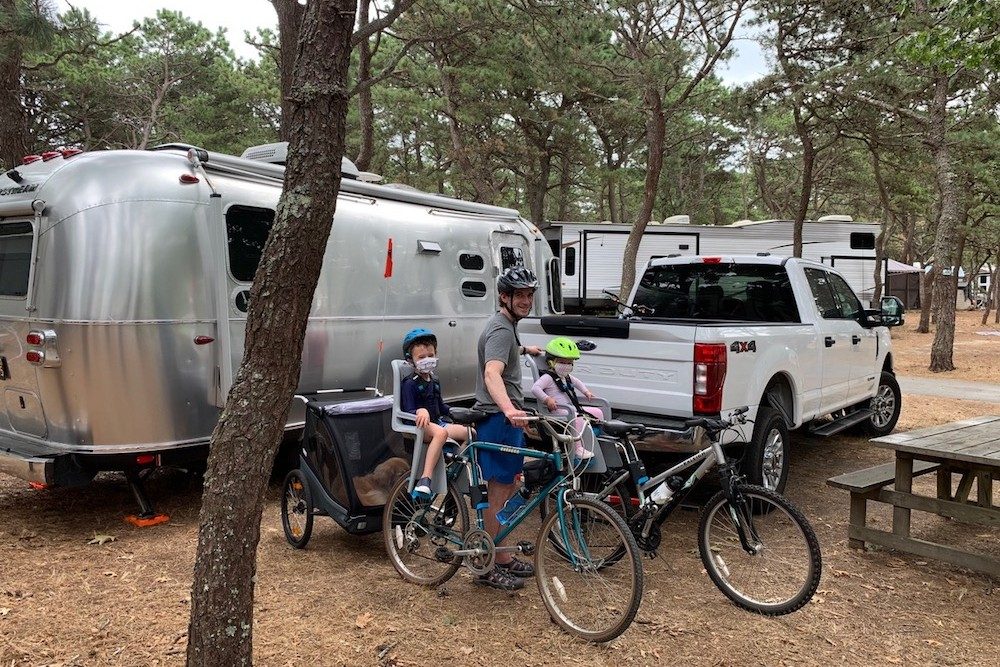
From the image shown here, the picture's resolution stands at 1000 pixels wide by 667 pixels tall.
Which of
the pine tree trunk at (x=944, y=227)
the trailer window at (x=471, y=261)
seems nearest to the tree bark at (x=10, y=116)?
the trailer window at (x=471, y=261)

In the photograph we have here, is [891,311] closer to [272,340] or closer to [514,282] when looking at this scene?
[514,282]

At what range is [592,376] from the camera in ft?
18.2

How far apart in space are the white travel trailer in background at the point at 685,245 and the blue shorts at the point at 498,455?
47.5ft

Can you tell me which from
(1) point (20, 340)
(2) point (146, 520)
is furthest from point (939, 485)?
(1) point (20, 340)

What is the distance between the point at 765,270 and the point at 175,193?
15.3ft

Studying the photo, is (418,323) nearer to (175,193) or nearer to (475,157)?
(175,193)

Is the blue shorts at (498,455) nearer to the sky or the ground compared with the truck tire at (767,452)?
nearer to the sky

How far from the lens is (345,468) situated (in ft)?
15.4

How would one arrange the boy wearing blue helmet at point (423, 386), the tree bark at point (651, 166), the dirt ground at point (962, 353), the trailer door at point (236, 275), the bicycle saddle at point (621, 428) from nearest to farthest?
the bicycle saddle at point (621, 428) → the boy wearing blue helmet at point (423, 386) → the trailer door at point (236, 275) → the dirt ground at point (962, 353) → the tree bark at point (651, 166)

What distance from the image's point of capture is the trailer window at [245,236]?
5.70m

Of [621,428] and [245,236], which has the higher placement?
[245,236]

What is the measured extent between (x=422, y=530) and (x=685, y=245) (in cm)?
1712

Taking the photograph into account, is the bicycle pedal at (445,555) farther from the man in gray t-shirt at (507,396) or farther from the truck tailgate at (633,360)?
the truck tailgate at (633,360)

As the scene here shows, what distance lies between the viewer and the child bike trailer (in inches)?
185
